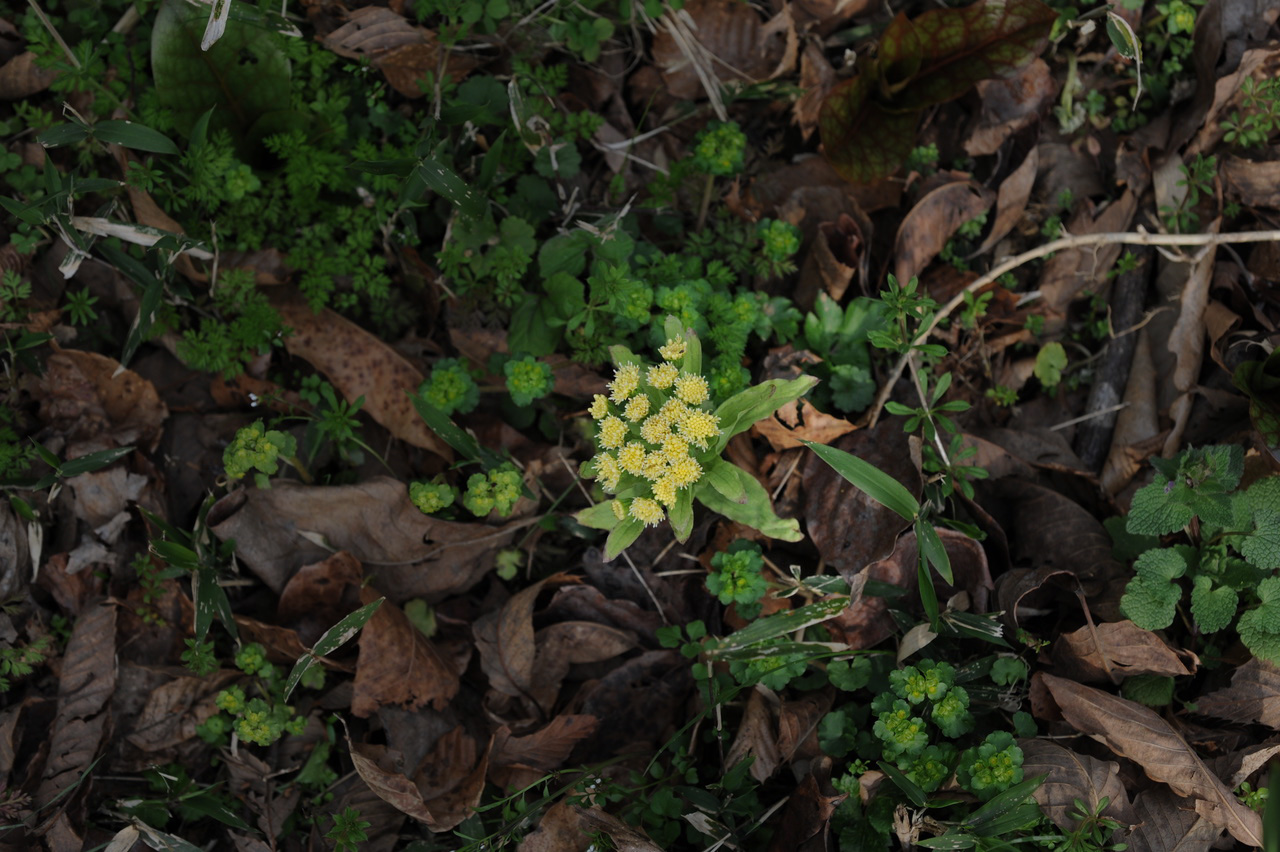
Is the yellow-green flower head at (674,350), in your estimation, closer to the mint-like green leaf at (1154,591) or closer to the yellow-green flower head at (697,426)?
the yellow-green flower head at (697,426)

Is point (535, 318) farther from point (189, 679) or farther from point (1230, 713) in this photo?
point (1230, 713)

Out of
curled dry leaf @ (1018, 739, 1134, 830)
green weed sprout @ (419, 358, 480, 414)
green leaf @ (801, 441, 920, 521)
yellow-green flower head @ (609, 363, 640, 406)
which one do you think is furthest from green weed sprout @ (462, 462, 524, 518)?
curled dry leaf @ (1018, 739, 1134, 830)

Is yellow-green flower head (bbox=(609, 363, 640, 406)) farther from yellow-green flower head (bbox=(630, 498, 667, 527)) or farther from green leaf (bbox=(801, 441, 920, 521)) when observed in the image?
green leaf (bbox=(801, 441, 920, 521))

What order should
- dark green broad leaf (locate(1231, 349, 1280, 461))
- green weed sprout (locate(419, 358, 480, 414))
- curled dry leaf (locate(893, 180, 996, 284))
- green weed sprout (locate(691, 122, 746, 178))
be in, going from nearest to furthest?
dark green broad leaf (locate(1231, 349, 1280, 461)) < green weed sprout (locate(419, 358, 480, 414)) < green weed sprout (locate(691, 122, 746, 178)) < curled dry leaf (locate(893, 180, 996, 284))

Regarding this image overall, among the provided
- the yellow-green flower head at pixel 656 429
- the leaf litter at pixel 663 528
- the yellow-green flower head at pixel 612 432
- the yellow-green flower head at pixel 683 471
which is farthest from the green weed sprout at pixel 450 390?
the yellow-green flower head at pixel 683 471

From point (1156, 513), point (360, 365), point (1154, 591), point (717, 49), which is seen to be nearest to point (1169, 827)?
point (1154, 591)

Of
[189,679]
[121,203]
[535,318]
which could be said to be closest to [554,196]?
[535,318]
